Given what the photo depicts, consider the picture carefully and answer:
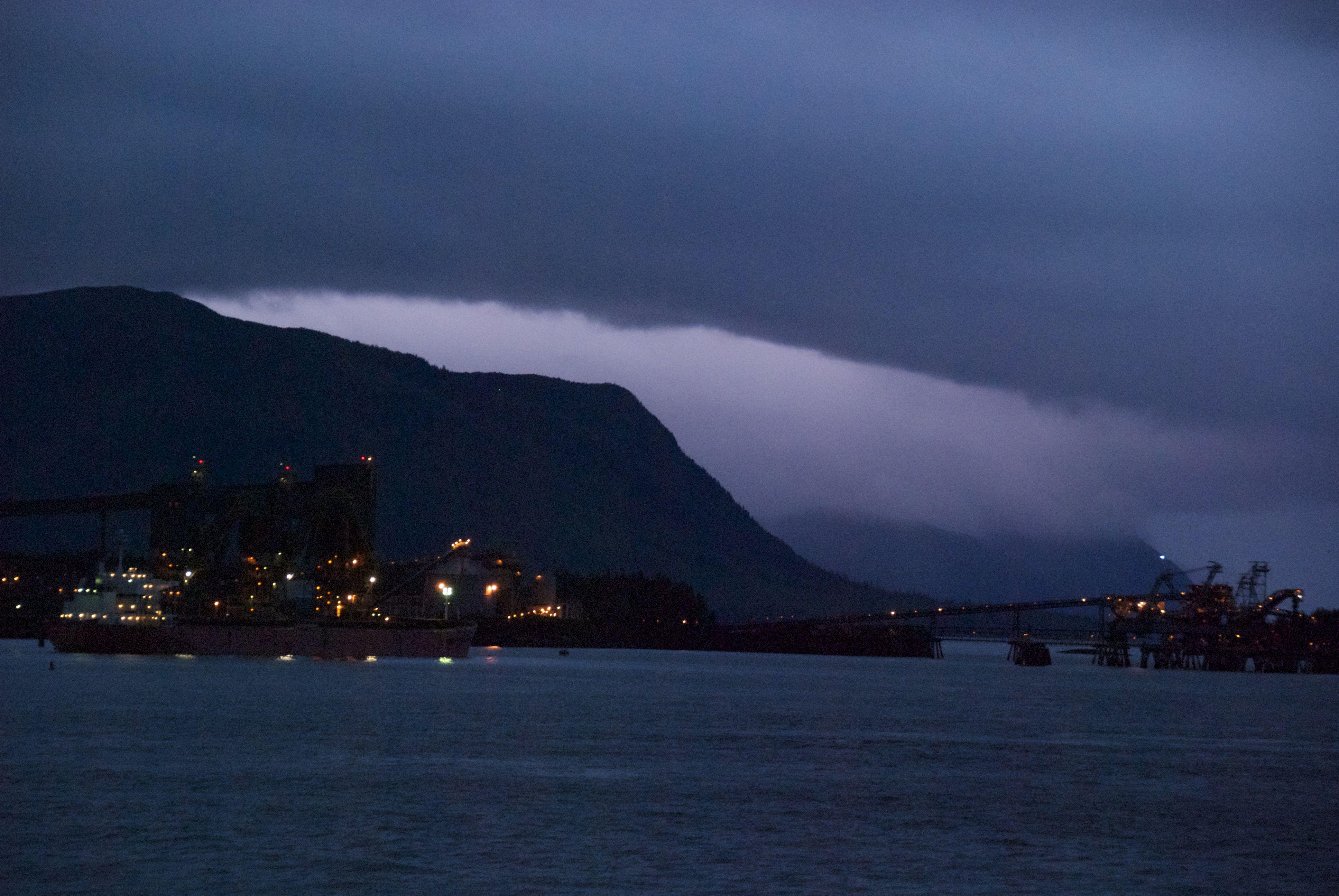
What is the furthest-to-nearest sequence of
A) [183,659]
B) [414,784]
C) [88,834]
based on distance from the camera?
1. [183,659]
2. [414,784]
3. [88,834]

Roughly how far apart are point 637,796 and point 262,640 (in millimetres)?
114121

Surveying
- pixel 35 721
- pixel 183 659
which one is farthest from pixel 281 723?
pixel 183 659

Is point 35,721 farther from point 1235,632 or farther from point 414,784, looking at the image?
point 1235,632

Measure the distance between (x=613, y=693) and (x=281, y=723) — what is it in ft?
116

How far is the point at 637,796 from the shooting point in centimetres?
4538

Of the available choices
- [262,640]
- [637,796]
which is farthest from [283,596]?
[637,796]

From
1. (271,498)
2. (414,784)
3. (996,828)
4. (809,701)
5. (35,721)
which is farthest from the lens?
(271,498)

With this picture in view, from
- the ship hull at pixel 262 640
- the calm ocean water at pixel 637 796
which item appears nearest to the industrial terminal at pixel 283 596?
the ship hull at pixel 262 640

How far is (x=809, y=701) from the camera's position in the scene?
9681cm

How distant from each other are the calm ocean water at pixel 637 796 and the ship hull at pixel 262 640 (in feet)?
194

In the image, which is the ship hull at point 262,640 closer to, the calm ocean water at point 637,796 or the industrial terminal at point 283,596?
the industrial terminal at point 283,596

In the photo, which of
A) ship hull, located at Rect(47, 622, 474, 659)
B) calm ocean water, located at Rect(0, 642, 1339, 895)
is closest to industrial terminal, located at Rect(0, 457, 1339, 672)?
ship hull, located at Rect(47, 622, 474, 659)

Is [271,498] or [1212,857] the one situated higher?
[271,498]

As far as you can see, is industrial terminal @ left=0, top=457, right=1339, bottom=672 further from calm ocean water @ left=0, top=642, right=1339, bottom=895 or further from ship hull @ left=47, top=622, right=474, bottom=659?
calm ocean water @ left=0, top=642, right=1339, bottom=895
